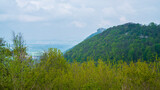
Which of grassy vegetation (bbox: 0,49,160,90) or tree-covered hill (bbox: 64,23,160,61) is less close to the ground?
Answer: tree-covered hill (bbox: 64,23,160,61)

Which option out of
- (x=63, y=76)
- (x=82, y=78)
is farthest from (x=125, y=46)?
(x=63, y=76)

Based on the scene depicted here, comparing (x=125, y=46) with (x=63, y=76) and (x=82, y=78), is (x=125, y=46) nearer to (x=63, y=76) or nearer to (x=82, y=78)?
(x=82, y=78)

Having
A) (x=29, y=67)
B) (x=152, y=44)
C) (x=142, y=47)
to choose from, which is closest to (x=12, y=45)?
(x=29, y=67)

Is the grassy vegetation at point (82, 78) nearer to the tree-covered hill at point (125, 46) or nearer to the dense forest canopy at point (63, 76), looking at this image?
the dense forest canopy at point (63, 76)

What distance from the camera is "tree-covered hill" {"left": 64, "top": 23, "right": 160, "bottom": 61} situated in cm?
4956

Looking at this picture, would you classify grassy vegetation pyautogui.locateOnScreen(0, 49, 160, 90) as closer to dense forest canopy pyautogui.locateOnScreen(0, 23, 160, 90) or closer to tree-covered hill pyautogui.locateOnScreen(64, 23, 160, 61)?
dense forest canopy pyautogui.locateOnScreen(0, 23, 160, 90)

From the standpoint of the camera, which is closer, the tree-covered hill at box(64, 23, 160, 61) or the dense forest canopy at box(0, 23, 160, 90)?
the dense forest canopy at box(0, 23, 160, 90)

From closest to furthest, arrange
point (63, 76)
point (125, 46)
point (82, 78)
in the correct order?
point (63, 76) < point (82, 78) < point (125, 46)

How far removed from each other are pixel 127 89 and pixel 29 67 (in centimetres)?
389

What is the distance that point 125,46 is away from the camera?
191 ft

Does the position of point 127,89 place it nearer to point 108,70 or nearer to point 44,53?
point 108,70

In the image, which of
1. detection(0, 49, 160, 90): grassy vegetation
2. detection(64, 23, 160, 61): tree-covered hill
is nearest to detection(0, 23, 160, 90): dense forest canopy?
detection(0, 49, 160, 90): grassy vegetation

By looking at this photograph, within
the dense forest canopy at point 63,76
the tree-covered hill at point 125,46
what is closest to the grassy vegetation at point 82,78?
the dense forest canopy at point 63,76

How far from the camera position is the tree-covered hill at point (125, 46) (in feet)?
163
